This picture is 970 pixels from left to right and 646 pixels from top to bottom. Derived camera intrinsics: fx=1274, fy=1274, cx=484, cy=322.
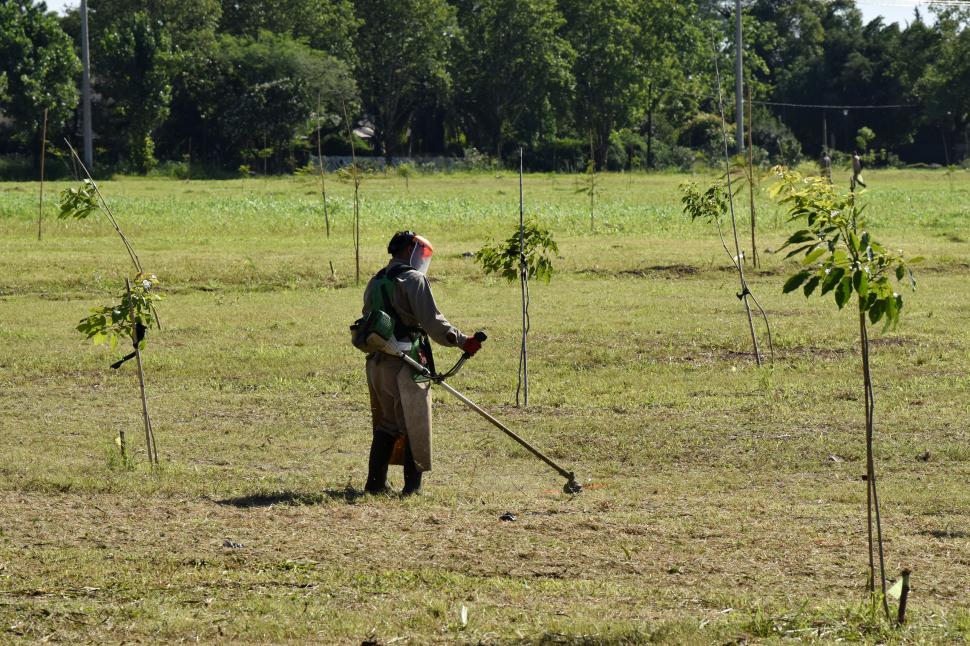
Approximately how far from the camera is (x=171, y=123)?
59438 mm

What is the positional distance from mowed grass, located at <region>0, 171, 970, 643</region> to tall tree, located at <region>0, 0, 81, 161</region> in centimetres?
3215

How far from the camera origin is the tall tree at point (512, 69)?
63844mm

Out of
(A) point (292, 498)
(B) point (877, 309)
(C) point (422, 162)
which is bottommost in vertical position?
(A) point (292, 498)

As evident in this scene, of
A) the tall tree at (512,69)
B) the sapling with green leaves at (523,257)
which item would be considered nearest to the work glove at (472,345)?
the sapling with green leaves at (523,257)

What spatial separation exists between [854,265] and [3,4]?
174ft

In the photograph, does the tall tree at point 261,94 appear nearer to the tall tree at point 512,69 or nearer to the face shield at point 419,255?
the tall tree at point 512,69

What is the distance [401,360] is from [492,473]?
167 centimetres

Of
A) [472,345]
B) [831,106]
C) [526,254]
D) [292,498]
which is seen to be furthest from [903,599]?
[831,106]

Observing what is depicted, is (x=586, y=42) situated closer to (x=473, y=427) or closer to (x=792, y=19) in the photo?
(x=792, y=19)

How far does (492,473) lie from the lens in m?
9.51

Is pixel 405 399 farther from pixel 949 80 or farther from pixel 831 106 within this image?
pixel 831 106

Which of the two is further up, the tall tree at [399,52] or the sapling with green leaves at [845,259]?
the tall tree at [399,52]

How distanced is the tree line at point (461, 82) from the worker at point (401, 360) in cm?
4245

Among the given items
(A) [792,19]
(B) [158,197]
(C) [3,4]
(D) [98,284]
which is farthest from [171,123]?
(A) [792,19]
